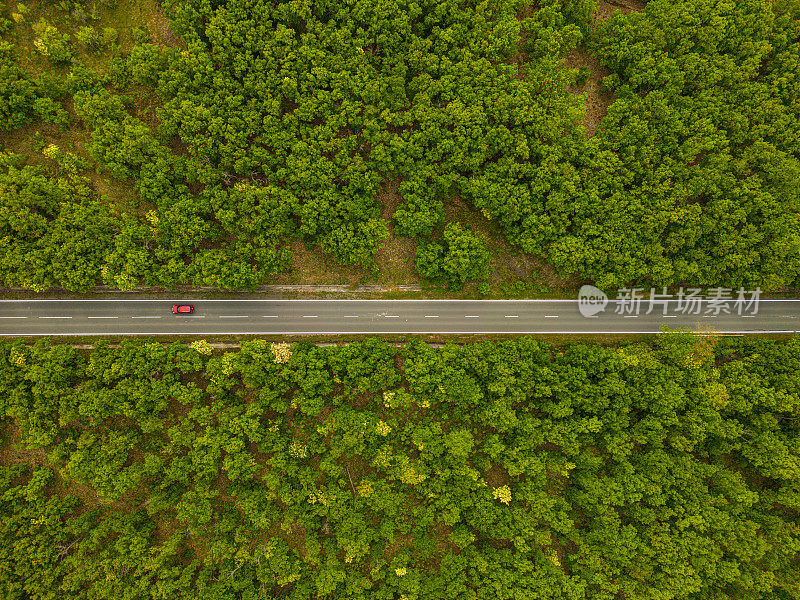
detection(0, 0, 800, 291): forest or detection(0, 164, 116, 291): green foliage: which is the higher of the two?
detection(0, 0, 800, 291): forest

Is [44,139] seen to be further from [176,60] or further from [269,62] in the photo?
[269,62]

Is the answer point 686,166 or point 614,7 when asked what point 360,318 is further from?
point 614,7

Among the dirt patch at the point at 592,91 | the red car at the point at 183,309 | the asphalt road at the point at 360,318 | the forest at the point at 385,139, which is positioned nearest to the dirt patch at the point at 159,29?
the forest at the point at 385,139

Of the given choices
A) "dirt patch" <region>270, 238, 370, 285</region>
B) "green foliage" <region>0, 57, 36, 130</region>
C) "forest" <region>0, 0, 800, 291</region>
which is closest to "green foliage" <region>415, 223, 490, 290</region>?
"forest" <region>0, 0, 800, 291</region>

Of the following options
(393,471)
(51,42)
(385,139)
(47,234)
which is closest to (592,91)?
(385,139)

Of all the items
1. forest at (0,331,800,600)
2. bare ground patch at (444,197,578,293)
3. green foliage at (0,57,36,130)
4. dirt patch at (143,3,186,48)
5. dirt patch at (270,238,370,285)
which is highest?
dirt patch at (143,3,186,48)

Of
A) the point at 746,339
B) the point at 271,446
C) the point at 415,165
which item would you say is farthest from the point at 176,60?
the point at 746,339

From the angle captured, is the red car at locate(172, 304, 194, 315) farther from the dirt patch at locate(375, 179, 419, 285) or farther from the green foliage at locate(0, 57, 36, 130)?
the green foliage at locate(0, 57, 36, 130)

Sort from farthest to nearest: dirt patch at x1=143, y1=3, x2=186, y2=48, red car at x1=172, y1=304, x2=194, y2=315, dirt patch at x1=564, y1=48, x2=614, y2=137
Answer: dirt patch at x1=564, y1=48, x2=614, y2=137 → dirt patch at x1=143, y1=3, x2=186, y2=48 → red car at x1=172, y1=304, x2=194, y2=315
